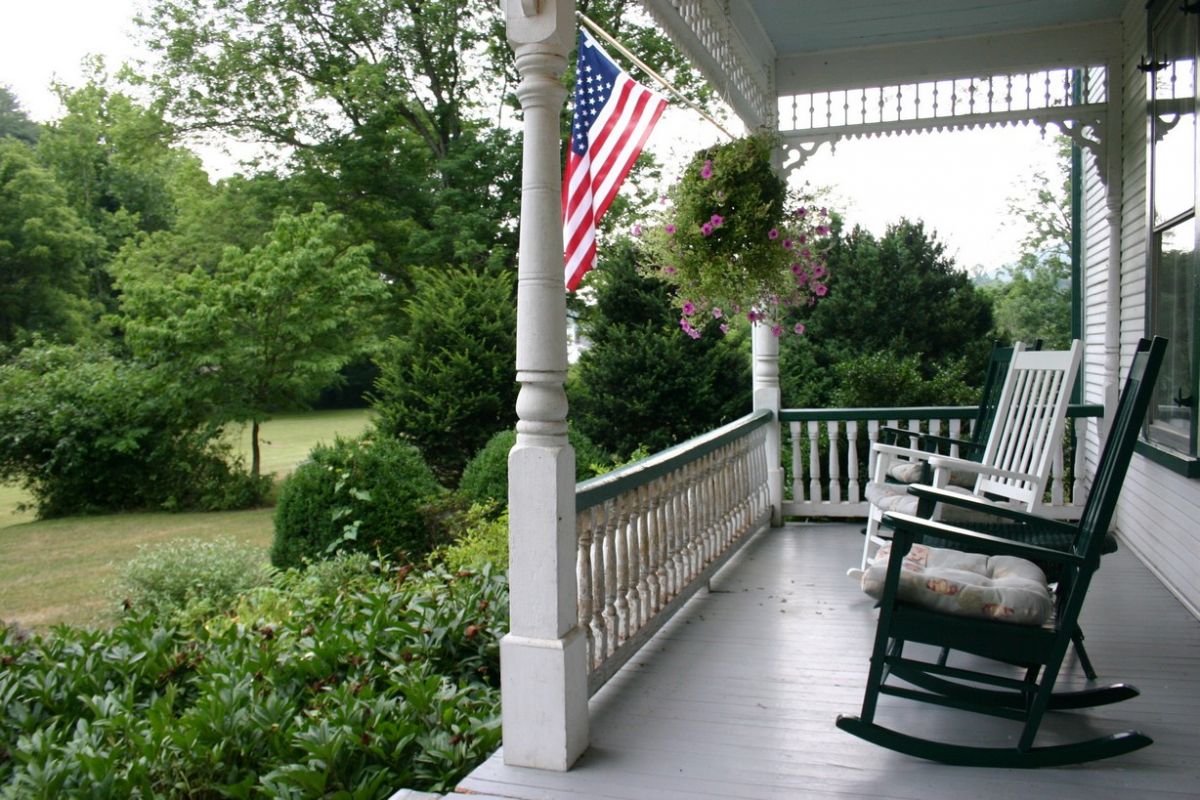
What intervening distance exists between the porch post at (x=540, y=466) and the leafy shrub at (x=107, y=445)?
33.4ft

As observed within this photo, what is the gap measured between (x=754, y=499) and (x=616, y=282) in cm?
384

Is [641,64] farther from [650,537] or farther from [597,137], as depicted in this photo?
[650,537]

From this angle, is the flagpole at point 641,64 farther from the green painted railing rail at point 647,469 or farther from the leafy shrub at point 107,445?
the leafy shrub at point 107,445

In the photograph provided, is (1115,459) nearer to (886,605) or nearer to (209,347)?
A: (886,605)

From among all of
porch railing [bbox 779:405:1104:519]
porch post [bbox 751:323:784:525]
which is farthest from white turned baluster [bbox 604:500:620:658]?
porch railing [bbox 779:405:1104:519]

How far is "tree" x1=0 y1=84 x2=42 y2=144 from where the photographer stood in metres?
19.5

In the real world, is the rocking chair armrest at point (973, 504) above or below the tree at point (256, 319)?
below

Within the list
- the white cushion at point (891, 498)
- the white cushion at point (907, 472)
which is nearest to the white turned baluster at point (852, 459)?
the white cushion at point (907, 472)

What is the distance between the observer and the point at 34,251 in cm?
1584

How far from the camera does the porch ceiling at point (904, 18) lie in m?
5.13

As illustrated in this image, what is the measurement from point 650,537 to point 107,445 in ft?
32.1

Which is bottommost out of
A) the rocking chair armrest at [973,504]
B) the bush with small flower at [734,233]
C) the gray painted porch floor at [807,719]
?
the gray painted porch floor at [807,719]

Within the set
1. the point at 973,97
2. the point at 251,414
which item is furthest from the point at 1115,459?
the point at 251,414

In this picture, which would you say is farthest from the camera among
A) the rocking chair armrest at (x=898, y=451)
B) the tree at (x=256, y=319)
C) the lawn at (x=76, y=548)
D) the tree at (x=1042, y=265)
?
the tree at (x=1042, y=265)
